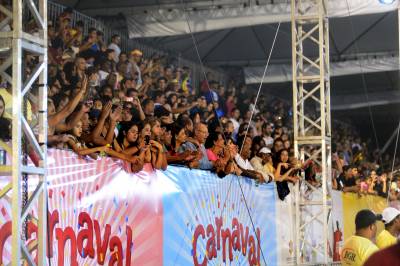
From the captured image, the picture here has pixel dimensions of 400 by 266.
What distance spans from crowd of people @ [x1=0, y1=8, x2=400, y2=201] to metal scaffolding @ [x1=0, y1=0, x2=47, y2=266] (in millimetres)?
249

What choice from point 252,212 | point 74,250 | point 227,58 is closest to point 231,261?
point 252,212

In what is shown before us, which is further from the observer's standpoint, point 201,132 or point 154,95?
point 154,95

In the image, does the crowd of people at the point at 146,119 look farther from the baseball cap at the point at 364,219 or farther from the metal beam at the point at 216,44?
the baseball cap at the point at 364,219

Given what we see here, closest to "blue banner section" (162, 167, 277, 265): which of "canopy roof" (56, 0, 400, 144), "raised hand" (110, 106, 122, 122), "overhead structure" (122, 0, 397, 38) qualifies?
"raised hand" (110, 106, 122, 122)

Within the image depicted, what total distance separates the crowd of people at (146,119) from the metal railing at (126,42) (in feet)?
1.07

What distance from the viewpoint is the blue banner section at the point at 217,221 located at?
865 cm

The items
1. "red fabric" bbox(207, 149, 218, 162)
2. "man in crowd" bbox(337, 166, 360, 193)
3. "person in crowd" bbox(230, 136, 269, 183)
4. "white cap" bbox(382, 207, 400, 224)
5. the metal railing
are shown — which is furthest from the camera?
"man in crowd" bbox(337, 166, 360, 193)

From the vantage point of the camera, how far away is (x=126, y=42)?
1792 centimetres

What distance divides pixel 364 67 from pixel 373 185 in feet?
13.6

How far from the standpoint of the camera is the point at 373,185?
1939cm

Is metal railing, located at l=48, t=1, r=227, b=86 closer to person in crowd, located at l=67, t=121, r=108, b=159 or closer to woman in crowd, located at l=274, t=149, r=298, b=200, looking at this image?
woman in crowd, located at l=274, t=149, r=298, b=200

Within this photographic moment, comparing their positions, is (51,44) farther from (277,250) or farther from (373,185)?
(373,185)

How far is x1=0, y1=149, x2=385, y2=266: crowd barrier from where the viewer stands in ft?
22.0

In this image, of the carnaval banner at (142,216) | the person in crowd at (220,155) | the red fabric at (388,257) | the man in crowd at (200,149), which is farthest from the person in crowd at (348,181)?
the red fabric at (388,257)
